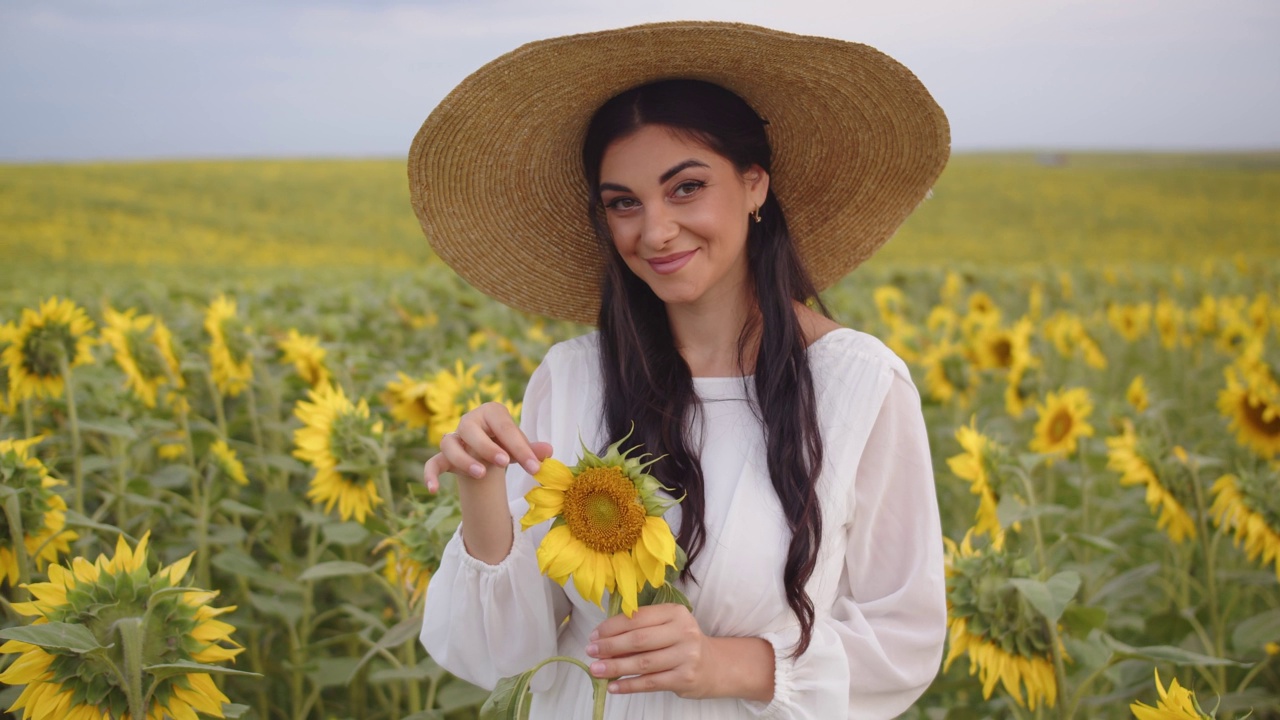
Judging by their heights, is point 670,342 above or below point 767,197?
below

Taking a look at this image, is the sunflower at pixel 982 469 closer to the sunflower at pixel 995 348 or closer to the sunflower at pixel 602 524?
the sunflower at pixel 602 524

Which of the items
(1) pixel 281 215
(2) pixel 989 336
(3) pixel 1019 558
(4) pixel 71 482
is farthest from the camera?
(1) pixel 281 215

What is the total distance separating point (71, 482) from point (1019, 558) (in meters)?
2.30

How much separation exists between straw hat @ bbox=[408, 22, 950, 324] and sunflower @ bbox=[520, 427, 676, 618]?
28.2 inches

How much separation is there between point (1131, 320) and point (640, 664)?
590 centimetres

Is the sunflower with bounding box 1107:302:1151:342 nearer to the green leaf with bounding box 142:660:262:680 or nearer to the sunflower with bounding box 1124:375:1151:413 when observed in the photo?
the sunflower with bounding box 1124:375:1151:413

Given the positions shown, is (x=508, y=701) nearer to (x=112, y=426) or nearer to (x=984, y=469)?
(x=984, y=469)

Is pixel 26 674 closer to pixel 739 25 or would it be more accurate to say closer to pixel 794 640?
pixel 794 640

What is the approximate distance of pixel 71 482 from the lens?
8.98ft

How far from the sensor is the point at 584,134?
1.81m

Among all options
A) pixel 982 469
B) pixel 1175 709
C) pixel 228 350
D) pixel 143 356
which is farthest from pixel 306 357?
pixel 1175 709

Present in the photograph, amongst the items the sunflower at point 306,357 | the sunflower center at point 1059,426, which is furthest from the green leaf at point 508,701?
the sunflower center at point 1059,426

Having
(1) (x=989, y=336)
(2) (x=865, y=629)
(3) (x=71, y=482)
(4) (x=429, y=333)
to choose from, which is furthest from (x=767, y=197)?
(4) (x=429, y=333)

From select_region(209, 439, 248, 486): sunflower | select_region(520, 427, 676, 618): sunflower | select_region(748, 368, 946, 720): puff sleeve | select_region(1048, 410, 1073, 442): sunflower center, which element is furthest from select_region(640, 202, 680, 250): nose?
select_region(1048, 410, 1073, 442): sunflower center
